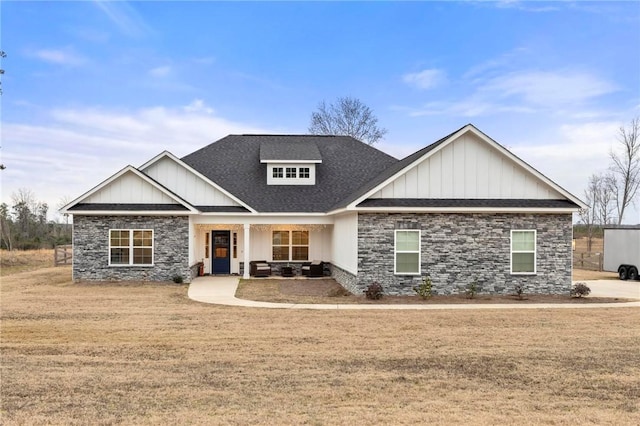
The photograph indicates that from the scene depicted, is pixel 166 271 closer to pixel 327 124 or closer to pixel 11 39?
pixel 11 39

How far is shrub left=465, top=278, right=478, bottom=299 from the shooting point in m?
18.3

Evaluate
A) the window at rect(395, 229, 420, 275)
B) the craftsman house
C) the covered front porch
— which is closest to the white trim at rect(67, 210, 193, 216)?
the craftsman house

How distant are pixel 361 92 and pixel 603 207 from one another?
33.8m

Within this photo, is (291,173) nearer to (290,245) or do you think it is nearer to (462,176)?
(290,245)

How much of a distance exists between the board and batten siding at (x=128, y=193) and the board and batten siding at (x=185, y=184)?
2152 millimetres

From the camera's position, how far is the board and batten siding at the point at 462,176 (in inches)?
743

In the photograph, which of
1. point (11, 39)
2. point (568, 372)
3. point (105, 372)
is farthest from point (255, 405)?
point (11, 39)

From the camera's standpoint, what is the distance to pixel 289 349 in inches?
415

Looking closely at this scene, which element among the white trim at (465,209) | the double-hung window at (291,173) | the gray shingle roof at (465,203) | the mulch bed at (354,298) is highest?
the double-hung window at (291,173)

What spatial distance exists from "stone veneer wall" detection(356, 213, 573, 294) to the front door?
993 centimetres

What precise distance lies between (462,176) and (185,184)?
42.1 ft

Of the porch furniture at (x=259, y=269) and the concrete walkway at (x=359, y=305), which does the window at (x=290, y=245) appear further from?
the concrete walkway at (x=359, y=305)

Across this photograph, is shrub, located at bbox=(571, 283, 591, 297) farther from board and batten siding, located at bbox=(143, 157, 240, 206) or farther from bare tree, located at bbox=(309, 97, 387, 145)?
bare tree, located at bbox=(309, 97, 387, 145)

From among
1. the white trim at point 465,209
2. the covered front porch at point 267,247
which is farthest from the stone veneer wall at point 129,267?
the white trim at point 465,209
